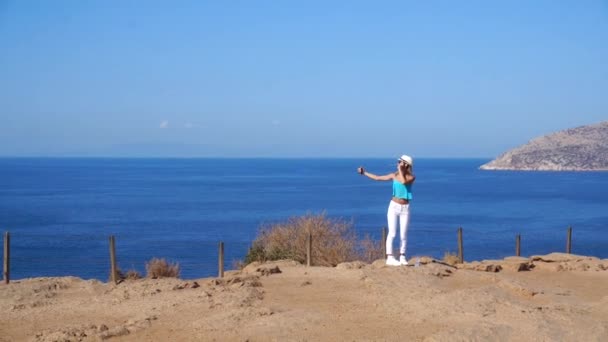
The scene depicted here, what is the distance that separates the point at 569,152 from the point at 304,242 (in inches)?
6544

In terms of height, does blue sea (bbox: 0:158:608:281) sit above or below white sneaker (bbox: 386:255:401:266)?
below

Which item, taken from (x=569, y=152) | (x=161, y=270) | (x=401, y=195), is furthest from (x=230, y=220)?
(x=569, y=152)

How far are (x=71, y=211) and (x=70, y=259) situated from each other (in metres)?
35.1

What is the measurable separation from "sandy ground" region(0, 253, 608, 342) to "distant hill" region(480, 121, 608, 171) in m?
166

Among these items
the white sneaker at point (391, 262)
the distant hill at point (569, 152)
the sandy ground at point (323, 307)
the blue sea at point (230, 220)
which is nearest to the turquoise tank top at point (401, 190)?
the white sneaker at point (391, 262)

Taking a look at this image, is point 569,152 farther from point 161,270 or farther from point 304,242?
point 161,270

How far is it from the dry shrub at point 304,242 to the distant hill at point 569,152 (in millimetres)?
155659

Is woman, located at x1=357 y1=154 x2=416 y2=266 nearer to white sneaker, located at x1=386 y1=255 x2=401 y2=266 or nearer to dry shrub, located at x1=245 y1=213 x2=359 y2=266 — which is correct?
white sneaker, located at x1=386 y1=255 x2=401 y2=266

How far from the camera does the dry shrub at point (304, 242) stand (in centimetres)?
2270

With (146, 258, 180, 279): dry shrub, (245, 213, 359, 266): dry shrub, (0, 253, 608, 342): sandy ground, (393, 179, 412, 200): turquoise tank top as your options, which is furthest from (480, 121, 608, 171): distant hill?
(0, 253, 608, 342): sandy ground

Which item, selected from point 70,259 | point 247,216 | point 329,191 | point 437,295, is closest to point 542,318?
point 437,295

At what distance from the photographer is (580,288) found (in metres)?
13.5

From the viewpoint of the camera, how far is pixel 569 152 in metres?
178

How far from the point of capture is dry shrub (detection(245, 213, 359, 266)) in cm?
2270
